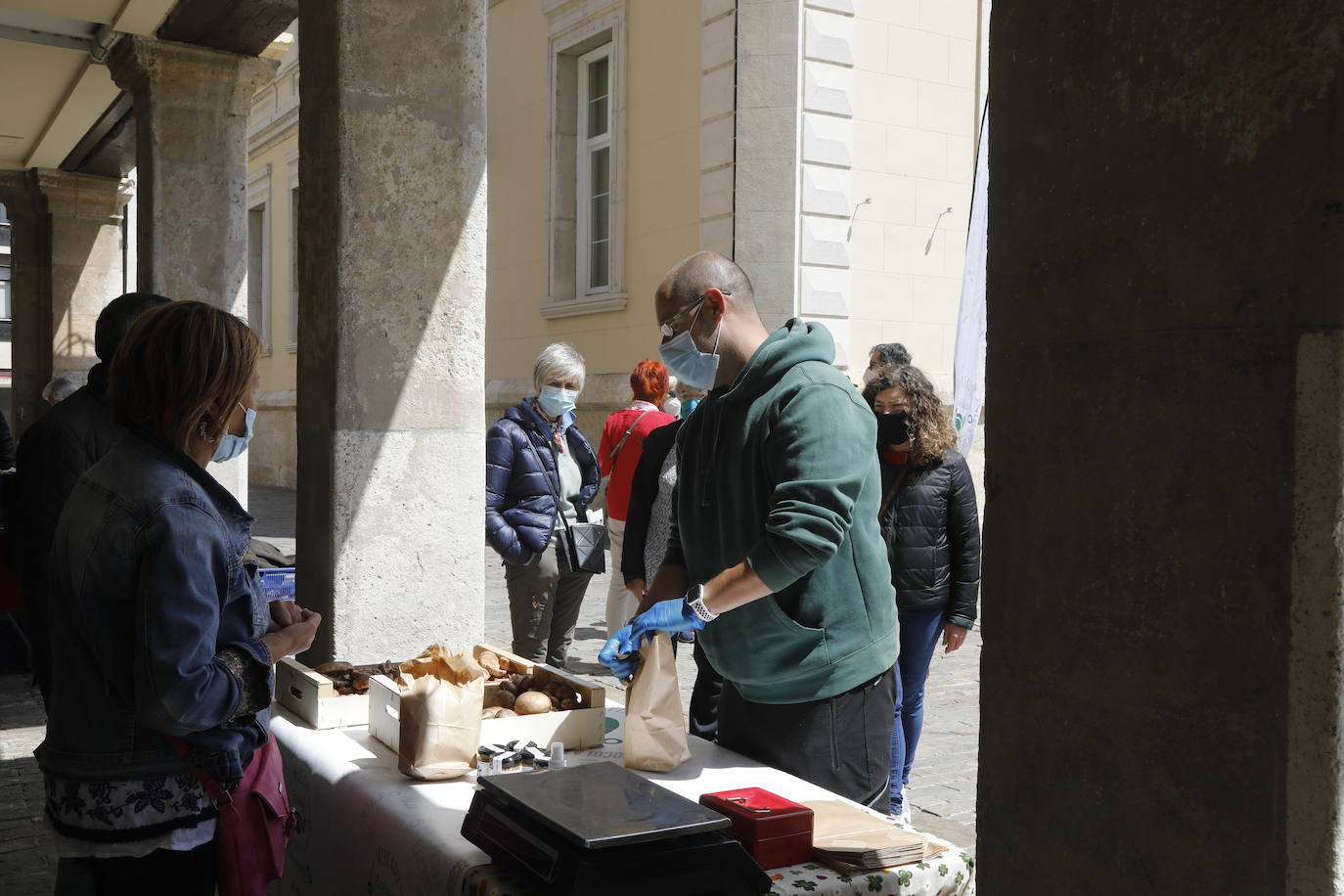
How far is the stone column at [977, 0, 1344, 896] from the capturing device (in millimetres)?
1002

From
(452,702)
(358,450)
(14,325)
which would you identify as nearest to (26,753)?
(358,450)

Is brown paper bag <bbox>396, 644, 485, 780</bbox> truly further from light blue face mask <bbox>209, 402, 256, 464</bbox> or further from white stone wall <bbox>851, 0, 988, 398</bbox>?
white stone wall <bbox>851, 0, 988, 398</bbox>

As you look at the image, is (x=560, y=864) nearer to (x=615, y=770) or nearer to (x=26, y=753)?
(x=615, y=770)

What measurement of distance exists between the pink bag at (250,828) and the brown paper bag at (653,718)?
0.69 meters

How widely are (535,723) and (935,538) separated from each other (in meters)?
2.23

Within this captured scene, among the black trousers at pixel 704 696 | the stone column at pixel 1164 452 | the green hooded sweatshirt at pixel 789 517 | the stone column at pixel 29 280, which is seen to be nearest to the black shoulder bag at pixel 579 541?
the black trousers at pixel 704 696

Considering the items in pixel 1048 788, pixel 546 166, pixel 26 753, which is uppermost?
pixel 546 166

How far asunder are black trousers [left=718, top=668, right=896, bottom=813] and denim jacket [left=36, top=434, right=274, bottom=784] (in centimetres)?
104

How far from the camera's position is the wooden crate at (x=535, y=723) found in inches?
105

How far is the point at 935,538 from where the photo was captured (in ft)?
14.8

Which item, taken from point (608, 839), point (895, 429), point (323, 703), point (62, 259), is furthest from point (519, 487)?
point (62, 259)

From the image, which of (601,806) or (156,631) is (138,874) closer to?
(156,631)

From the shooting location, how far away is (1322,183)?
0.98 metres

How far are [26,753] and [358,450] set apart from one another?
2.61 m
